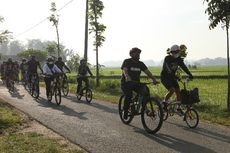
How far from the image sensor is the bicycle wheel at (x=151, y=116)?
10711 millimetres

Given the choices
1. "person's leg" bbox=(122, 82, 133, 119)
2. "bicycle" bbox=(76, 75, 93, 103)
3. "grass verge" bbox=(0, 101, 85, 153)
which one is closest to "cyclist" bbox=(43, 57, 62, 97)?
"bicycle" bbox=(76, 75, 93, 103)

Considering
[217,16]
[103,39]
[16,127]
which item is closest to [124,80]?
[16,127]

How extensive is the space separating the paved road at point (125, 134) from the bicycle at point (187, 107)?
0.22m

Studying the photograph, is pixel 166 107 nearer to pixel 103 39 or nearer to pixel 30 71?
pixel 30 71

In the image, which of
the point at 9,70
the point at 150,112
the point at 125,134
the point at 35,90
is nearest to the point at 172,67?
the point at 150,112

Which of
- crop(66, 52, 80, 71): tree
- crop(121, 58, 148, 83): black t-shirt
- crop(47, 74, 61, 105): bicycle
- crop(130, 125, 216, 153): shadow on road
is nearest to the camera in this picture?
crop(130, 125, 216, 153): shadow on road

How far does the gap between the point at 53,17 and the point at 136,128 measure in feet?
113

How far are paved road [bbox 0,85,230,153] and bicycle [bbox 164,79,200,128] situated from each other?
216 millimetres

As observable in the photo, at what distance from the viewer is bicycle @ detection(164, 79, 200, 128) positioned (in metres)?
11.5

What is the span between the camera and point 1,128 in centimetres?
1181

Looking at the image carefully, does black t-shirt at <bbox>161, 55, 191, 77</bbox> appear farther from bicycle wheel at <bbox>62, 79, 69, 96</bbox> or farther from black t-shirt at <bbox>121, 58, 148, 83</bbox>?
bicycle wheel at <bbox>62, 79, 69, 96</bbox>

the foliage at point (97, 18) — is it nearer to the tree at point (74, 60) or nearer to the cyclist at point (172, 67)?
the cyclist at point (172, 67)

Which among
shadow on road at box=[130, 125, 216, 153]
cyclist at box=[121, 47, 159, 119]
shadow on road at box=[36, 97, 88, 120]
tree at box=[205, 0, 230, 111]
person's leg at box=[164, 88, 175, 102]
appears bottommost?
shadow on road at box=[130, 125, 216, 153]

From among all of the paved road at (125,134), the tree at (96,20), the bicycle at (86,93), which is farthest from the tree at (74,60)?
the paved road at (125,134)
